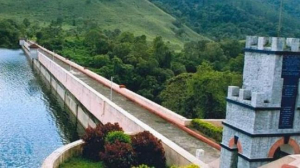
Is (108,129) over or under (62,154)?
over

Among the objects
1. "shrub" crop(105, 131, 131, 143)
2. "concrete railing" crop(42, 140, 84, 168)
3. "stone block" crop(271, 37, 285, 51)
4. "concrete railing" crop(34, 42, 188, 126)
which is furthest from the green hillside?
"stone block" crop(271, 37, 285, 51)

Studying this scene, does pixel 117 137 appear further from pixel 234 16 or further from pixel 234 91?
pixel 234 16

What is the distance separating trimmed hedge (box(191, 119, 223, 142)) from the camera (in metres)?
20.5

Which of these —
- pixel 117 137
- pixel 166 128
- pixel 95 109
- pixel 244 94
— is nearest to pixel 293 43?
pixel 244 94

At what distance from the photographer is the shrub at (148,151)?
667 inches

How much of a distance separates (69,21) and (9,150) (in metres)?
107

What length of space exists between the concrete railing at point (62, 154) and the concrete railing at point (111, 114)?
11.0ft

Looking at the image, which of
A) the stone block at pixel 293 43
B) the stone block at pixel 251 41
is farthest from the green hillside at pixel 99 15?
the stone block at pixel 293 43

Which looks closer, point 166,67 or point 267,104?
point 267,104

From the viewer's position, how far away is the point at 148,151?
17.0 meters

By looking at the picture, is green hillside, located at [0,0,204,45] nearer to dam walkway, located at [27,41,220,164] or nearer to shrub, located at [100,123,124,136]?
dam walkway, located at [27,41,220,164]

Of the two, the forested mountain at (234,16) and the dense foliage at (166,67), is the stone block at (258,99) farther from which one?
the forested mountain at (234,16)

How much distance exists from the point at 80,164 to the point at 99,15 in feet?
386

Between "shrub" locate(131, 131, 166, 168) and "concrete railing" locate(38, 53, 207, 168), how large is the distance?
0.46 metres
